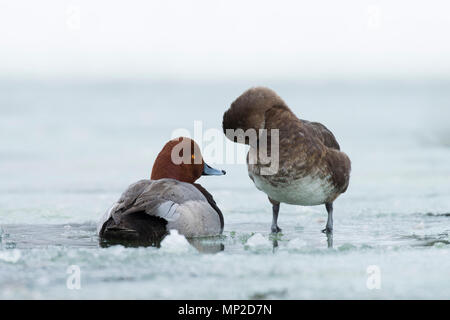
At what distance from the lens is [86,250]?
17.6ft

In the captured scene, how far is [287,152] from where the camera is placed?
6059 mm

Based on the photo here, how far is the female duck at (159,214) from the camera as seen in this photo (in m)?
5.81

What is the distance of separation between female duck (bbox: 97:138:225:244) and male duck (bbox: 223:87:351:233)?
0.51 metres

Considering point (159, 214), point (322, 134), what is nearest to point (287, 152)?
point (322, 134)

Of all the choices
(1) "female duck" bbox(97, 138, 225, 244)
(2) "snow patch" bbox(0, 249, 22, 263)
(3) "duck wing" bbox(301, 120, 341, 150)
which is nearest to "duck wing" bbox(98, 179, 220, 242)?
(1) "female duck" bbox(97, 138, 225, 244)

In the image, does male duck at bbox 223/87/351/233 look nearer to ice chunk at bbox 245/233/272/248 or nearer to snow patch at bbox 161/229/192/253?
ice chunk at bbox 245/233/272/248

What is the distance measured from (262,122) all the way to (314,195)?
744 millimetres

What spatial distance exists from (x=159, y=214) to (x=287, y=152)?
109 centimetres

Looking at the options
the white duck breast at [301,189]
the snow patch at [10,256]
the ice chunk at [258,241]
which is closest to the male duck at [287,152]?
the white duck breast at [301,189]

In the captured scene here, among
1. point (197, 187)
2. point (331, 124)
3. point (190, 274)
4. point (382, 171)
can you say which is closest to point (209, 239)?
point (197, 187)

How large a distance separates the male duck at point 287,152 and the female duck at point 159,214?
0.51 meters

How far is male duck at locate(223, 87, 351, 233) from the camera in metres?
5.93

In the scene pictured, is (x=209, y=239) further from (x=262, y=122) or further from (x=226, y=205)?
(x=226, y=205)

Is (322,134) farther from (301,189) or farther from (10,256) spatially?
(10,256)
